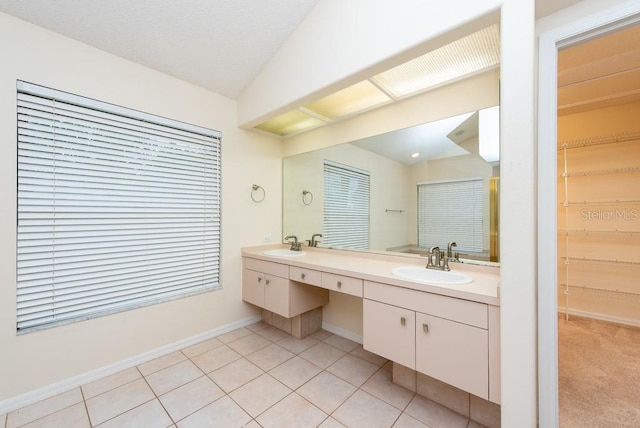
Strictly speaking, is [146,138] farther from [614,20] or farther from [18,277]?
[614,20]

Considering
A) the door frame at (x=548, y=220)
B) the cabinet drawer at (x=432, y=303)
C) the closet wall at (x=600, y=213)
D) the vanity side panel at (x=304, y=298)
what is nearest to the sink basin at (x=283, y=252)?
the vanity side panel at (x=304, y=298)

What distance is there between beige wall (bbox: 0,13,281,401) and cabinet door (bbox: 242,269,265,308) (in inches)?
3.6

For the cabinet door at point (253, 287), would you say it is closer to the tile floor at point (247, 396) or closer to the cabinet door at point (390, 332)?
the tile floor at point (247, 396)

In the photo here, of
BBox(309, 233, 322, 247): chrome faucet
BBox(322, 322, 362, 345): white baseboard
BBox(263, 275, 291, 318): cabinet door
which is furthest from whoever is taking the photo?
BBox(309, 233, 322, 247): chrome faucet

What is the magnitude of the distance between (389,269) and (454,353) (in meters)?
0.67

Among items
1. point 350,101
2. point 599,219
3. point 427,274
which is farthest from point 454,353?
point 599,219

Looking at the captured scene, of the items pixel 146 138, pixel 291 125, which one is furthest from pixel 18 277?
pixel 291 125

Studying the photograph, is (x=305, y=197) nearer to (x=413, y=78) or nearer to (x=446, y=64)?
(x=413, y=78)

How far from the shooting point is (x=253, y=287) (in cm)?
271

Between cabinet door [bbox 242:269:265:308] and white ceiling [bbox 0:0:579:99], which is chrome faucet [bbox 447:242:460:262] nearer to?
white ceiling [bbox 0:0:579:99]

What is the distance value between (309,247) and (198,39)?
2204 mm

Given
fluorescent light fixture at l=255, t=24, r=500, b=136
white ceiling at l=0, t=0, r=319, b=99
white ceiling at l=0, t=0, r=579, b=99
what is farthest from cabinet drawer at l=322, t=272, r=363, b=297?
white ceiling at l=0, t=0, r=319, b=99

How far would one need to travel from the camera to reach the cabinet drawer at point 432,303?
1328 mm

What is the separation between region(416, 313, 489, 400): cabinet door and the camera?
131 centimetres
